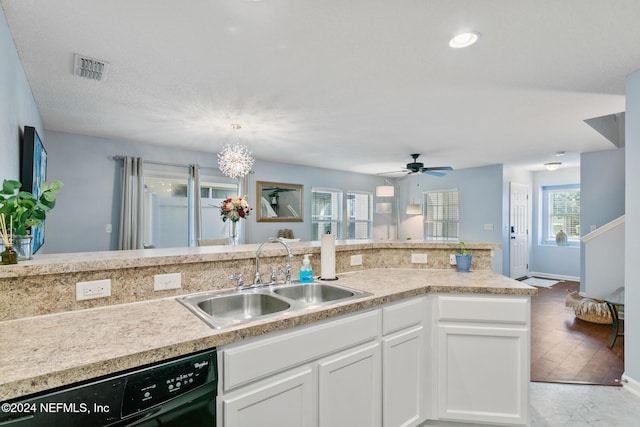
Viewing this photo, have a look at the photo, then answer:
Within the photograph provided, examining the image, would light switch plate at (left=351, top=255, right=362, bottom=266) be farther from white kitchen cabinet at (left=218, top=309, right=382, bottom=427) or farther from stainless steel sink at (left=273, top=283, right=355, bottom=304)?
white kitchen cabinet at (left=218, top=309, right=382, bottom=427)

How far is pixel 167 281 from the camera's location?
1635mm

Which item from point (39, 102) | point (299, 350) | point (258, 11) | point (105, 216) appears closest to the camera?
point (299, 350)

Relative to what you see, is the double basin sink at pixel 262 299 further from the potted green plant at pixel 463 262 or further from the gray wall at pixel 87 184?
the gray wall at pixel 87 184

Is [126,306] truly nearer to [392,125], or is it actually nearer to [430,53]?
[430,53]

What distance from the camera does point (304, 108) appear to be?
3.29 metres

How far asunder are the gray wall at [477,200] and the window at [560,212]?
5.92ft

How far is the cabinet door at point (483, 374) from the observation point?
1893mm

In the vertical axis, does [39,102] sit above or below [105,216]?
above

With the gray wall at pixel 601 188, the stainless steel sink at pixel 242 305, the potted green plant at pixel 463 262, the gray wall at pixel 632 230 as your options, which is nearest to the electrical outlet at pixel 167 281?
the stainless steel sink at pixel 242 305

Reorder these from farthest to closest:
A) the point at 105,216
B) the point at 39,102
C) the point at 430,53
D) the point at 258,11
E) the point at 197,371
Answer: the point at 105,216
the point at 39,102
the point at 430,53
the point at 258,11
the point at 197,371

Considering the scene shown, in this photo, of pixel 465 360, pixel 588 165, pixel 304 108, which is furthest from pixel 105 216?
pixel 588 165

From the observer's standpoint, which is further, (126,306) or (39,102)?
(39,102)

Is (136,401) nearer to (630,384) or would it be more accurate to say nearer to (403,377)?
(403,377)

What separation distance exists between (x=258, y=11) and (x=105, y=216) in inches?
160
